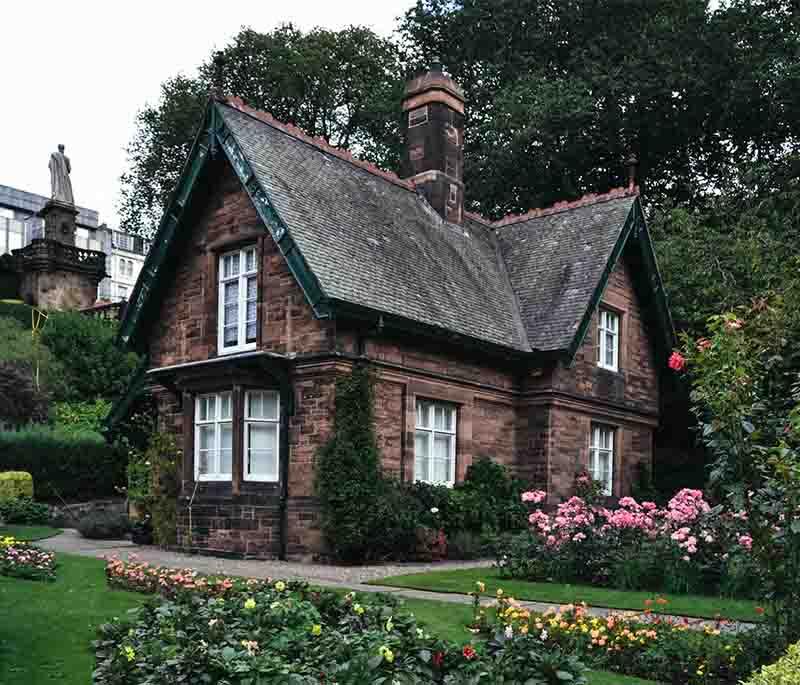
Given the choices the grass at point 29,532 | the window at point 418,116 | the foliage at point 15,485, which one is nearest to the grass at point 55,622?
the grass at point 29,532

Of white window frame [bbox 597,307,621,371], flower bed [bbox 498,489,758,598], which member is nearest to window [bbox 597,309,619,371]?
white window frame [bbox 597,307,621,371]

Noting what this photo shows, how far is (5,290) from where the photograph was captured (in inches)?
1912

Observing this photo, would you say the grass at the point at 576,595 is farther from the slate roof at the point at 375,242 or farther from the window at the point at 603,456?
the window at the point at 603,456

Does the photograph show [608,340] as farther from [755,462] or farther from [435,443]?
[755,462]

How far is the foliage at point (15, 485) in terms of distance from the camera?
75.4 ft

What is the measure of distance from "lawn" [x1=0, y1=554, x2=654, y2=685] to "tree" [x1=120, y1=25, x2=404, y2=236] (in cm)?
3007

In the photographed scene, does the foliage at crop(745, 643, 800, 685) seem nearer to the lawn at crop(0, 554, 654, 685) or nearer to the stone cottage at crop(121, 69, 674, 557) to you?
the lawn at crop(0, 554, 654, 685)

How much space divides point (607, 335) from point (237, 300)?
31.6 feet

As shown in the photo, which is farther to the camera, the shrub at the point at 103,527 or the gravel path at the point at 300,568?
the shrub at the point at 103,527

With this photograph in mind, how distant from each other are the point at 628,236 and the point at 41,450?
16789mm

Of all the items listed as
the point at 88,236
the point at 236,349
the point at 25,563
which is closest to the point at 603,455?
the point at 236,349

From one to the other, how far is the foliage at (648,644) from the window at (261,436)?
8.45 meters

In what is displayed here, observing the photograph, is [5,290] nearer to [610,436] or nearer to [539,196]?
[539,196]

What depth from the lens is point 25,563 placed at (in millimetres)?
12328
